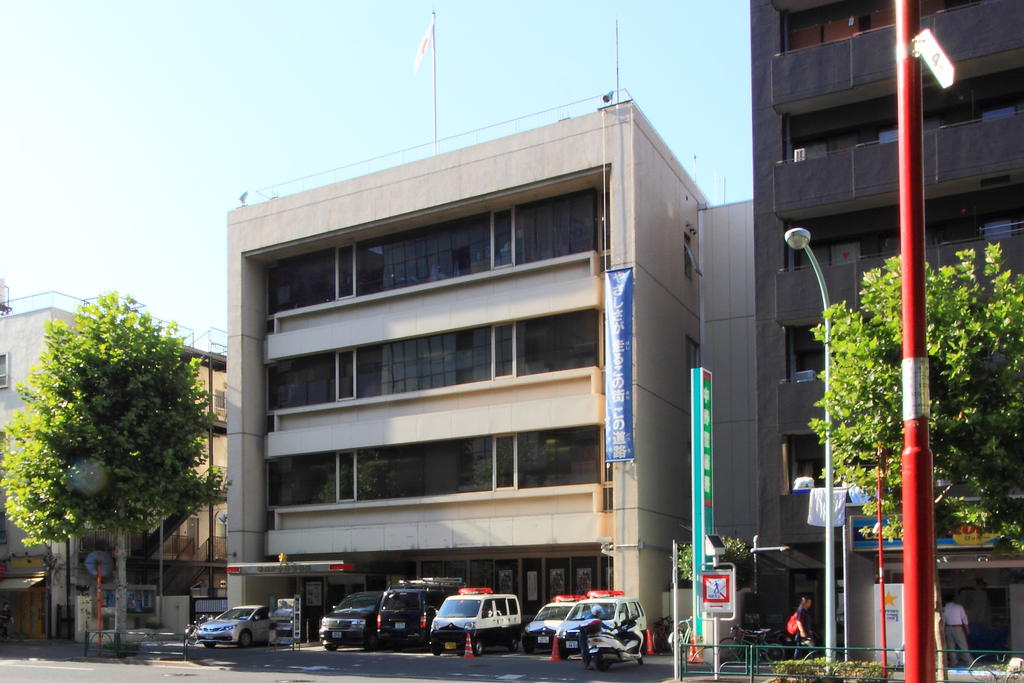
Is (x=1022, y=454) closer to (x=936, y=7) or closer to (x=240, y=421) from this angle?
(x=936, y=7)

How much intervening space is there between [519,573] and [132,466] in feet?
49.0

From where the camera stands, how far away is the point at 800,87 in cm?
3188

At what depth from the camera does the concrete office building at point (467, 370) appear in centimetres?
3612

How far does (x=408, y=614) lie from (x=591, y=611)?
701 centimetres

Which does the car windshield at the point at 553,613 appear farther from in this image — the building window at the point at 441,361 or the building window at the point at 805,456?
the building window at the point at 441,361

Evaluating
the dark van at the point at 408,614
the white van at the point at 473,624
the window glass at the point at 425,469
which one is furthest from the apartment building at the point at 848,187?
the window glass at the point at 425,469

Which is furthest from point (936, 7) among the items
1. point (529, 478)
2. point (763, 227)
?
point (529, 478)

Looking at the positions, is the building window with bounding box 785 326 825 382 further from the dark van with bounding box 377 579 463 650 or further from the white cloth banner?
the dark van with bounding box 377 579 463 650

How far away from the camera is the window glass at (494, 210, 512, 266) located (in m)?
39.0

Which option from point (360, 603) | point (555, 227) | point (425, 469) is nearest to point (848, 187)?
point (555, 227)

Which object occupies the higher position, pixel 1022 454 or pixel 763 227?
pixel 763 227

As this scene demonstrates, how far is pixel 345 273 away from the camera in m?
43.2

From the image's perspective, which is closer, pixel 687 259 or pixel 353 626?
pixel 353 626

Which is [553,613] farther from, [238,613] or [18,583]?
[18,583]
